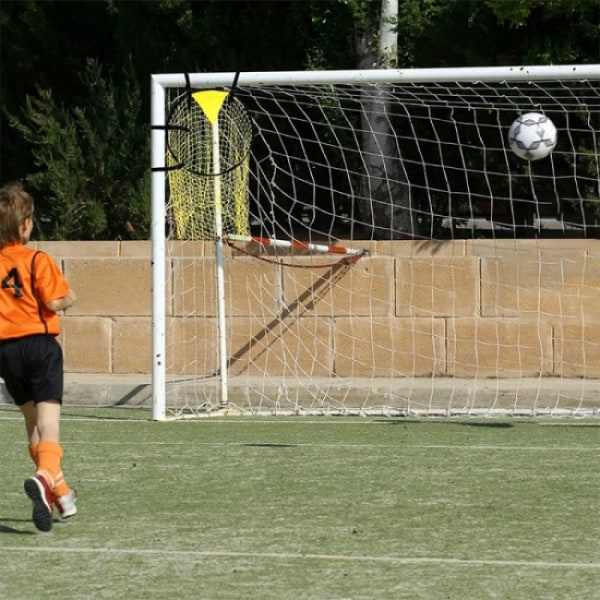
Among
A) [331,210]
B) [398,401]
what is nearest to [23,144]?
[331,210]

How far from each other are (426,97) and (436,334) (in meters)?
2.36

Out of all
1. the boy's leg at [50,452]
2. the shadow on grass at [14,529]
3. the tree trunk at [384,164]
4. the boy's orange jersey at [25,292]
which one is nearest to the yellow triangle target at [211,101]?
the tree trunk at [384,164]

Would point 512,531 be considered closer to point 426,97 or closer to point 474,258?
point 474,258

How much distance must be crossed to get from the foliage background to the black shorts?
9.10 m

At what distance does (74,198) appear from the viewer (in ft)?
52.7

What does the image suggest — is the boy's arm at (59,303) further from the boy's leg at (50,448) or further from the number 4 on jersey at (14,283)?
the boy's leg at (50,448)

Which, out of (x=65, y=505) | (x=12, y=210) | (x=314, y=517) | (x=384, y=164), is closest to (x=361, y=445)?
(x=314, y=517)

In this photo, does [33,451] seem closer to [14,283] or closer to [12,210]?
[14,283]

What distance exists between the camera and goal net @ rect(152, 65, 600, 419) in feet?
37.9

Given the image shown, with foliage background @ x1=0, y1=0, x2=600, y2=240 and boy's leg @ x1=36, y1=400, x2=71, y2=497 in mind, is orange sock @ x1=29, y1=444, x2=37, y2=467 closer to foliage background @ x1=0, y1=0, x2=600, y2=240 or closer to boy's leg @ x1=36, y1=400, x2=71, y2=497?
boy's leg @ x1=36, y1=400, x2=71, y2=497

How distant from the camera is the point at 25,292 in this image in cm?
612

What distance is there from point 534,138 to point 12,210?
5368 mm

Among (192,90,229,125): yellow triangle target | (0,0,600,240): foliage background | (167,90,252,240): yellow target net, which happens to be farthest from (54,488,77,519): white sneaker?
(0,0,600,240): foliage background

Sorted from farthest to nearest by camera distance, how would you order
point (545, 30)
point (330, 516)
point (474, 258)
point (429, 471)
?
point (545, 30) → point (474, 258) → point (429, 471) → point (330, 516)
